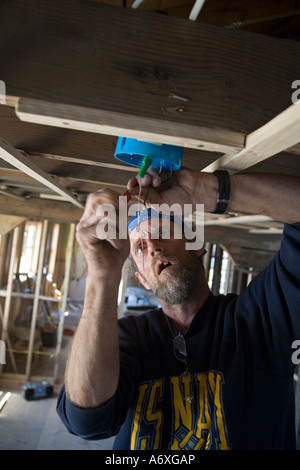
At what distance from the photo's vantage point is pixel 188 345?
1.52m

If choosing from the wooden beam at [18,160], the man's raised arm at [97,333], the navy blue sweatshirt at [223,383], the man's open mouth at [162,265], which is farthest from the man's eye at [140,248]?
the man's raised arm at [97,333]

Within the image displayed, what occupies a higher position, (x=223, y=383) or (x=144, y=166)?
(x=144, y=166)

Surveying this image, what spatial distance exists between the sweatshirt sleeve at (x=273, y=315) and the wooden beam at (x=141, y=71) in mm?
612

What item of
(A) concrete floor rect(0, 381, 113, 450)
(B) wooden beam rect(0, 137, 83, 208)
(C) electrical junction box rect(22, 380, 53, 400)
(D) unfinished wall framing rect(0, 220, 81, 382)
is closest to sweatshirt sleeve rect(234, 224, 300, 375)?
(B) wooden beam rect(0, 137, 83, 208)

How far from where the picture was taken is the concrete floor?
179 inches

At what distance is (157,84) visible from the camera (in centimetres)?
74

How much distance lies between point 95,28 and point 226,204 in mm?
561

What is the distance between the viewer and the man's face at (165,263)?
1644mm

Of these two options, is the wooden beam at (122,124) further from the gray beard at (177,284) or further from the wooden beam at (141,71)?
the gray beard at (177,284)

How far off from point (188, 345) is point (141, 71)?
1.16 metres

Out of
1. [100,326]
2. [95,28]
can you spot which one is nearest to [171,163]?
[95,28]

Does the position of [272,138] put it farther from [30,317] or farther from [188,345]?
[30,317]

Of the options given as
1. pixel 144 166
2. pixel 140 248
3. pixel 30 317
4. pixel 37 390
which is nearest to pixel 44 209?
pixel 140 248
